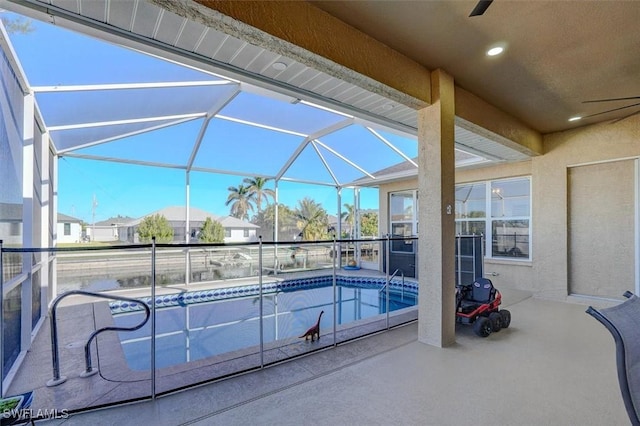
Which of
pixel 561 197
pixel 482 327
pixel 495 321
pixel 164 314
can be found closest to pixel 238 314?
pixel 164 314

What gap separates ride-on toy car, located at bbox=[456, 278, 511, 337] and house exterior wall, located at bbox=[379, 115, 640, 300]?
7.80 ft

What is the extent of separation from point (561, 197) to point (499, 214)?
1.58 m

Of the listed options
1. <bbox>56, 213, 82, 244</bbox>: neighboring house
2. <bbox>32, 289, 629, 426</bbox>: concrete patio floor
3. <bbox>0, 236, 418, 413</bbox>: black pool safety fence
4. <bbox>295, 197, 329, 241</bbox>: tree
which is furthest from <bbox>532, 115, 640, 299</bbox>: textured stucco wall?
<bbox>56, 213, 82, 244</bbox>: neighboring house

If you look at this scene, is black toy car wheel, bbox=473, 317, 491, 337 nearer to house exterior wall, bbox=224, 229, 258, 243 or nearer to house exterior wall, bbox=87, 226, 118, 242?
house exterior wall, bbox=224, 229, 258, 243

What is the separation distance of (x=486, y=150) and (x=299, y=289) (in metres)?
5.61

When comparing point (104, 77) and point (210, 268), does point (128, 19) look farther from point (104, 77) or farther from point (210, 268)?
point (210, 268)

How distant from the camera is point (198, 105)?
5336 millimetres

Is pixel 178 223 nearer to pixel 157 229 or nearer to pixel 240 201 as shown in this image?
pixel 157 229

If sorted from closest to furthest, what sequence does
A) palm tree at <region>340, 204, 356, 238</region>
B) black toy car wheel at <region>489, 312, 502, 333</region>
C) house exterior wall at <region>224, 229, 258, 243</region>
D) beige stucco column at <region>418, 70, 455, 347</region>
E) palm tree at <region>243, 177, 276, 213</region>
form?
beige stucco column at <region>418, 70, 455, 347</region> → black toy car wheel at <region>489, 312, 502, 333</region> → house exterior wall at <region>224, 229, 258, 243</region> → palm tree at <region>340, 204, 356, 238</region> → palm tree at <region>243, 177, 276, 213</region>

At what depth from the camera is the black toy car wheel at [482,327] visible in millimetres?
3779

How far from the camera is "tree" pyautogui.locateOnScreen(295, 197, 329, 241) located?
37.9 ft

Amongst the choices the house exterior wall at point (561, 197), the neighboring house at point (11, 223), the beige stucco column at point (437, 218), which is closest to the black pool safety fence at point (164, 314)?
the neighboring house at point (11, 223)

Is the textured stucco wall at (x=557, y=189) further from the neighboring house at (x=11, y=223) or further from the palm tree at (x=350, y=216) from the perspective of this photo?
the neighboring house at (x=11, y=223)

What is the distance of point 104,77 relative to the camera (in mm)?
3736
